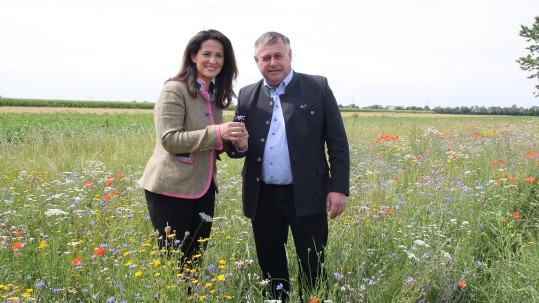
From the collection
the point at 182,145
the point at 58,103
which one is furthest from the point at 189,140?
the point at 58,103

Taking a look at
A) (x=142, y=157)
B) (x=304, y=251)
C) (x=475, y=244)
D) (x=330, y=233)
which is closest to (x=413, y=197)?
(x=475, y=244)

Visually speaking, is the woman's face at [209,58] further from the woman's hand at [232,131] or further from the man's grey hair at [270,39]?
the woman's hand at [232,131]

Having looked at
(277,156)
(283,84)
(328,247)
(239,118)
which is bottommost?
(328,247)

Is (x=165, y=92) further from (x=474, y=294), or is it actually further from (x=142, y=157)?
(x=142, y=157)

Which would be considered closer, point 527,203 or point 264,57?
point 264,57

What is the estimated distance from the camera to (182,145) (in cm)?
265

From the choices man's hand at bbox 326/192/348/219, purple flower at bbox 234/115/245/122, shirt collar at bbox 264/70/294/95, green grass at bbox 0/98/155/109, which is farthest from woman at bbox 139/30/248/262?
green grass at bbox 0/98/155/109

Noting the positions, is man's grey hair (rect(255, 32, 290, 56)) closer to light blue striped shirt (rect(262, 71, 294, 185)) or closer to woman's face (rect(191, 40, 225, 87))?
woman's face (rect(191, 40, 225, 87))

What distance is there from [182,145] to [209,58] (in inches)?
23.4

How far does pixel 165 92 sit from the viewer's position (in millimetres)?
2727

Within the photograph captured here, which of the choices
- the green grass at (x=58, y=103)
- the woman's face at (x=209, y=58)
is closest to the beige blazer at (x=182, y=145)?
the woman's face at (x=209, y=58)

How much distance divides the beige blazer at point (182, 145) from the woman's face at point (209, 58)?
0.16 metres

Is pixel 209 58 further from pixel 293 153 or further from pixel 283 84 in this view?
pixel 293 153

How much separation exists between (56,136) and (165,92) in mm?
8520
